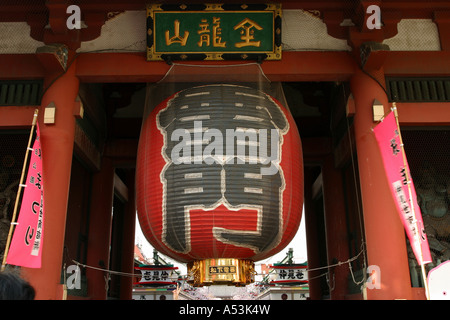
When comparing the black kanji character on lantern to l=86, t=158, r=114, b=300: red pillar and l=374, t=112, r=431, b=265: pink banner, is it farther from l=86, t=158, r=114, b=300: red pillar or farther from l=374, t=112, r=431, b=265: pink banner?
l=86, t=158, r=114, b=300: red pillar

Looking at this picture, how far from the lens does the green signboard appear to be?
5305 mm

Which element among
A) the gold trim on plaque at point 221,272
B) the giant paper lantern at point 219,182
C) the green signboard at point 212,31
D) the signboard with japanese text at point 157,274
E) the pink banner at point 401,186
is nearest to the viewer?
the pink banner at point 401,186

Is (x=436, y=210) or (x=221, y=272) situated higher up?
(x=436, y=210)

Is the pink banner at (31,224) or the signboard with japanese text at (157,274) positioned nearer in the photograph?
the pink banner at (31,224)

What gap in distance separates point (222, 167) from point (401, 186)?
5.60ft

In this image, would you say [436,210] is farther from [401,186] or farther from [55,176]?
[55,176]

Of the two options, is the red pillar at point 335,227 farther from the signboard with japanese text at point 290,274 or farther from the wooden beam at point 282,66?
the signboard with japanese text at point 290,274

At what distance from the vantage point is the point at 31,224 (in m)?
4.39

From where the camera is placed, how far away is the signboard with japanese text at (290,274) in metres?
13.4

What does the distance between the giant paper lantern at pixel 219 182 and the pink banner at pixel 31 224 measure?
3.24 feet

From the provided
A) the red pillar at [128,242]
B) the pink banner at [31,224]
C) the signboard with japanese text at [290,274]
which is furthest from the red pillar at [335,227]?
the signboard with japanese text at [290,274]

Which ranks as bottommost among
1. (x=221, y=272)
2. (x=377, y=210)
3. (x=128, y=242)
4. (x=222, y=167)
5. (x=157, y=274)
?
(x=221, y=272)

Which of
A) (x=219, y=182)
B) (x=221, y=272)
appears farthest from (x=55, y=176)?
(x=221, y=272)

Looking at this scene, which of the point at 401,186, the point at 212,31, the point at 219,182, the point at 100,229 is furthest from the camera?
the point at 100,229
